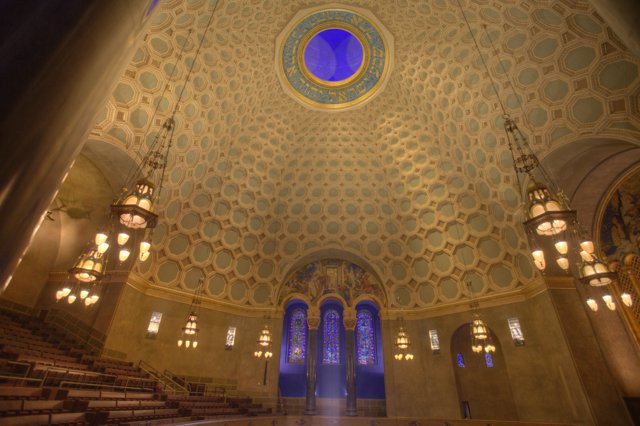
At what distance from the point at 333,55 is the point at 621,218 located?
15954 mm

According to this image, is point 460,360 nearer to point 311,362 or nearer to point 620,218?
point 311,362

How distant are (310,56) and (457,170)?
10.7 m

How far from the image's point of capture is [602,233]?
1323 centimetres

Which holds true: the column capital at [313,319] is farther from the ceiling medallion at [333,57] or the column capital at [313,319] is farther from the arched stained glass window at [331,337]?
the ceiling medallion at [333,57]

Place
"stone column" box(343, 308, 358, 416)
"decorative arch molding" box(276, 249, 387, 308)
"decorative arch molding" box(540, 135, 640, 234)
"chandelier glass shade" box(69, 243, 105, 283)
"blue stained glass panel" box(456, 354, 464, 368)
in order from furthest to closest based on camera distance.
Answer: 1. "decorative arch molding" box(276, 249, 387, 308)
2. "stone column" box(343, 308, 358, 416)
3. "blue stained glass panel" box(456, 354, 464, 368)
4. "decorative arch molding" box(540, 135, 640, 234)
5. "chandelier glass shade" box(69, 243, 105, 283)

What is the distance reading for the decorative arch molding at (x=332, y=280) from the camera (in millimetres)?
20406

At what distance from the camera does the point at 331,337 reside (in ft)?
75.4

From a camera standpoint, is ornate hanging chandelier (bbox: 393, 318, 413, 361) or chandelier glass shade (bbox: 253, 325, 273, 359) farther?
chandelier glass shade (bbox: 253, 325, 273, 359)

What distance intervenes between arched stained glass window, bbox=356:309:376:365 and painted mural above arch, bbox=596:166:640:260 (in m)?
14.5

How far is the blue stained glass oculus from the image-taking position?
1708 cm

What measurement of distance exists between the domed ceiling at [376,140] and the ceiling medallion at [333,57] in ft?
1.67

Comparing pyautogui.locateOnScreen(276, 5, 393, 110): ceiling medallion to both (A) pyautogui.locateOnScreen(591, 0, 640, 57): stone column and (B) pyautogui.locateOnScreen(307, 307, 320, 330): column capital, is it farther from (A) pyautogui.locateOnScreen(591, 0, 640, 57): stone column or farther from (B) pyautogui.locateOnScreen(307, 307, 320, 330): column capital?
(A) pyautogui.locateOnScreen(591, 0, 640, 57): stone column

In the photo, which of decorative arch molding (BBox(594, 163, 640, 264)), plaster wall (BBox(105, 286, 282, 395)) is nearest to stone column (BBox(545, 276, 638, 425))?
decorative arch molding (BBox(594, 163, 640, 264))

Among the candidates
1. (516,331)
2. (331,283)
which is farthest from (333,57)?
(516,331)
